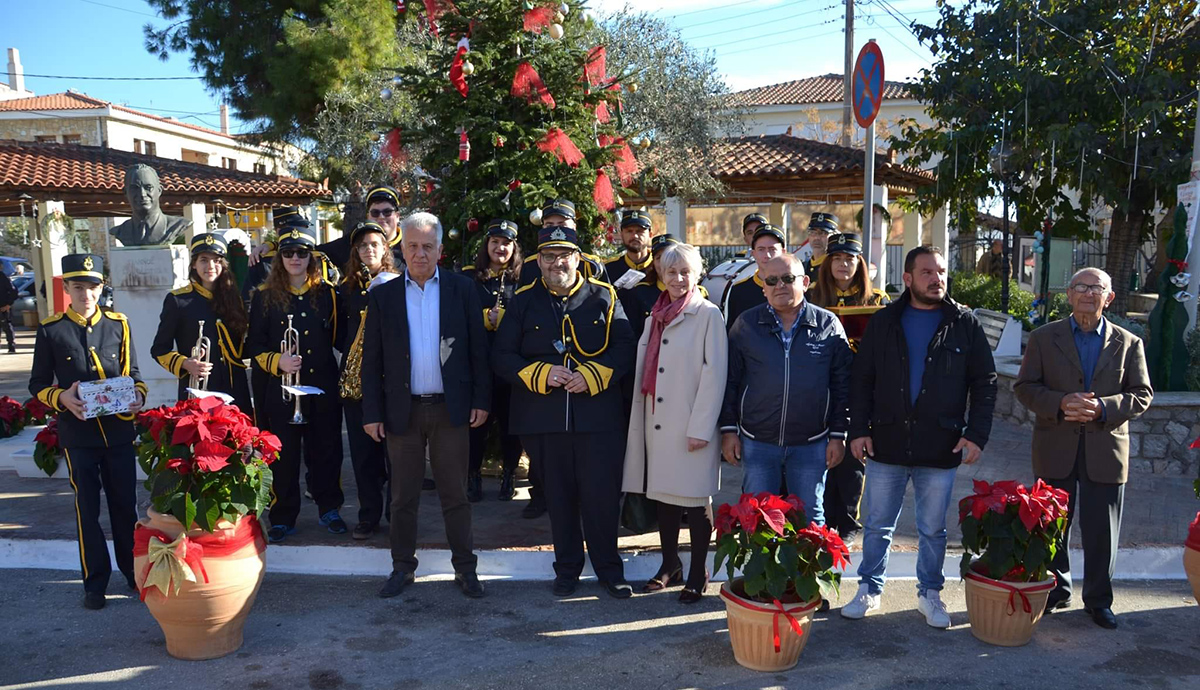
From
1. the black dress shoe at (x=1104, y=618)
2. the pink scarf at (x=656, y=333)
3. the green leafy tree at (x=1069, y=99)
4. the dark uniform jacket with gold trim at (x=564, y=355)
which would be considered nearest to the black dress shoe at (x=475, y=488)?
the dark uniform jacket with gold trim at (x=564, y=355)

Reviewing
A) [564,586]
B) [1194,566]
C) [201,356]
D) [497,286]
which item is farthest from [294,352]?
[1194,566]

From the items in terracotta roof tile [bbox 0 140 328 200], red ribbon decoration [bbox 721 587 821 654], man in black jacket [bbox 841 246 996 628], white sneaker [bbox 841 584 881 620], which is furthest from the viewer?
terracotta roof tile [bbox 0 140 328 200]

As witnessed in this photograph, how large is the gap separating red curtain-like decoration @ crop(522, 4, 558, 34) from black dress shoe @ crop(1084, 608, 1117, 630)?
5118 mm

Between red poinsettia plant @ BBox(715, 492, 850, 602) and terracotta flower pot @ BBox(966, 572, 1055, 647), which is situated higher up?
red poinsettia plant @ BBox(715, 492, 850, 602)

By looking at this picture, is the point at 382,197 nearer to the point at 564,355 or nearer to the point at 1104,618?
the point at 564,355

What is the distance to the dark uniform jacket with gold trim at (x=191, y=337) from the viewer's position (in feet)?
18.9

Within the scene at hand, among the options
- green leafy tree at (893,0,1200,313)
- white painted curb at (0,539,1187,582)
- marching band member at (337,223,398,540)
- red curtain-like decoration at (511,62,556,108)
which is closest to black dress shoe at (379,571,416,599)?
white painted curb at (0,539,1187,582)

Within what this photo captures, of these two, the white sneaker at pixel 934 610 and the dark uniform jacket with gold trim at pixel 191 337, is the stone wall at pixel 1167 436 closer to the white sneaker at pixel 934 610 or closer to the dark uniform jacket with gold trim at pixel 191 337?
the white sneaker at pixel 934 610

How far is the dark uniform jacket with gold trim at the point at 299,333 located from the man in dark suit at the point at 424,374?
958mm

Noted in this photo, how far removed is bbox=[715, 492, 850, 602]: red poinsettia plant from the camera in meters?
4.02

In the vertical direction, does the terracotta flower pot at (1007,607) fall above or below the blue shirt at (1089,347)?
below

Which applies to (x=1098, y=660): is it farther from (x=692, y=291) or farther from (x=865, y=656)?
(x=692, y=291)

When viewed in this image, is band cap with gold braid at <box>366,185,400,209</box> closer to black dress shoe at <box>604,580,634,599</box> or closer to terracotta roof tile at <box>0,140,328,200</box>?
black dress shoe at <box>604,580,634,599</box>

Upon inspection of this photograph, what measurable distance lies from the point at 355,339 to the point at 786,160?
640 inches
